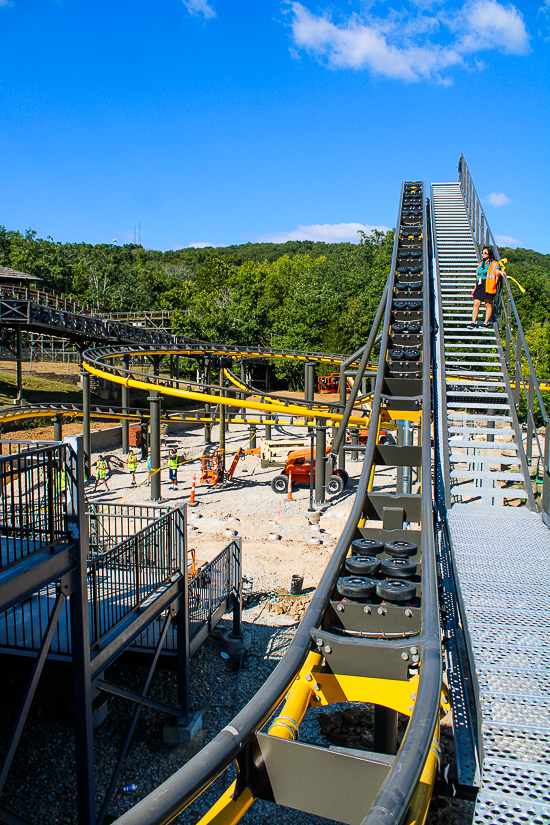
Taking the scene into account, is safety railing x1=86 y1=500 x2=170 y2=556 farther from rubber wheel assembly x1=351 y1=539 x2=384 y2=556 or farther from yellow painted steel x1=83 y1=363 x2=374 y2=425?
yellow painted steel x1=83 y1=363 x2=374 y2=425

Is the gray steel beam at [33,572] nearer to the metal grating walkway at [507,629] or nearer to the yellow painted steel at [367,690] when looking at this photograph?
the yellow painted steel at [367,690]

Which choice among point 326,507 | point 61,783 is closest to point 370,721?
point 61,783

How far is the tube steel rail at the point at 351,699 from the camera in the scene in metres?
1.89

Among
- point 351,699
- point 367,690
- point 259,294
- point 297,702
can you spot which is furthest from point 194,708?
point 259,294

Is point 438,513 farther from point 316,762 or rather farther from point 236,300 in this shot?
point 236,300

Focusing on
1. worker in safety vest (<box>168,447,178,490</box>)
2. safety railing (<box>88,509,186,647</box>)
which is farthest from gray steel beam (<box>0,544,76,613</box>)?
worker in safety vest (<box>168,447,178,490</box>)

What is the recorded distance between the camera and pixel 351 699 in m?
3.16

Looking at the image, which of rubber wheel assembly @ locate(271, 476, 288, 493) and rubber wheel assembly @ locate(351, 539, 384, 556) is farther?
rubber wheel assembly @ locate(271, 476, 288, 493)

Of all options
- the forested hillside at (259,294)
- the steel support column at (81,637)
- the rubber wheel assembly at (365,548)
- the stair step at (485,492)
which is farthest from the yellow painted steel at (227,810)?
the forested hillside at (259,294)

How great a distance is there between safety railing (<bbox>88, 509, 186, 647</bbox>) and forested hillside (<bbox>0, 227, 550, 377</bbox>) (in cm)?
2648

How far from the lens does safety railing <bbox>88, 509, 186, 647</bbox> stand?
6250 mm

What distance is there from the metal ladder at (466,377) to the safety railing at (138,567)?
12.0ft

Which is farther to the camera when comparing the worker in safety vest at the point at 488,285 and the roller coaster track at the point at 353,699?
the worker in safety vest at the point at 488,285

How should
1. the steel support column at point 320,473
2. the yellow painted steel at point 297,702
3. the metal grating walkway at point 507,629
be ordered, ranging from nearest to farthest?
the metal grating walkway at point 507,629 → the yellow painted steel at point 297,702 → the steel support column at point 320,473
